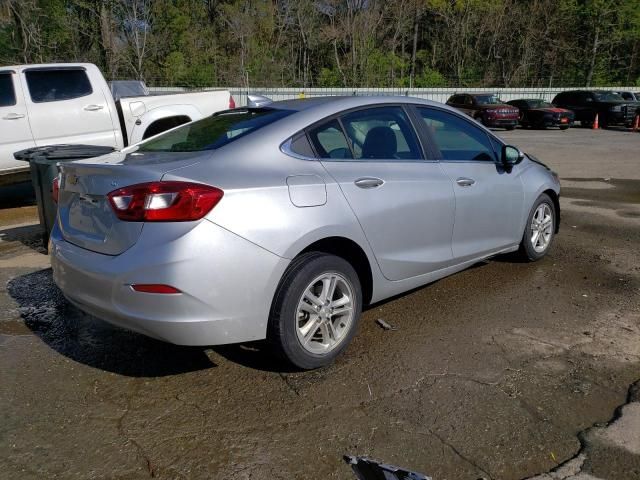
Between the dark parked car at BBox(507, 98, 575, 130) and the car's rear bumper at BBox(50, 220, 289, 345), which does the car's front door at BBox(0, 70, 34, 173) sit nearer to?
the car's rear bumper at BBox(50, 220, 289, 345)

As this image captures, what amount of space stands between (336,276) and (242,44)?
40.2m

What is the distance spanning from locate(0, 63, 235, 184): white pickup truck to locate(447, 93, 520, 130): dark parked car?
18868 millimetres

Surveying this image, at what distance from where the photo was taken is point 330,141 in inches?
142

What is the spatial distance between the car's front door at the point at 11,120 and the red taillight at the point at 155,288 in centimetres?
613

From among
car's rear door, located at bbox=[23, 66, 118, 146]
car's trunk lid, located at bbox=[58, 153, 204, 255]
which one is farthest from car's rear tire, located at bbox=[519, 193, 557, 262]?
car's rear door, located at bbox=[23, 66, 118, 146]

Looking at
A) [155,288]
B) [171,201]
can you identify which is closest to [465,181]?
[171,201]

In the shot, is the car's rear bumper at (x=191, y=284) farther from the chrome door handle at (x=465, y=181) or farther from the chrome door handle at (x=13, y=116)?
the chrome door handle at (x=13, y=116)

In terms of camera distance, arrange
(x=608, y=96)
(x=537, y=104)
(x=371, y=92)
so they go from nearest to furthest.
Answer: (x=608, y=96) → (x=537, y=104) → (x=371, y=92)

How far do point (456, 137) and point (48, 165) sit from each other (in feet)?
13.2

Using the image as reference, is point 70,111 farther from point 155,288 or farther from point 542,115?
point 542,115

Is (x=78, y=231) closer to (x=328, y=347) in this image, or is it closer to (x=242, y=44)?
(x=328, y=347)

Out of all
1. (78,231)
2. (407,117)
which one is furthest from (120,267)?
(407,117)

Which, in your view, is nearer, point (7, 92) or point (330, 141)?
point (330, 141)

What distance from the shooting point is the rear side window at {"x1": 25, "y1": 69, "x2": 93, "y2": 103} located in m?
8.02
